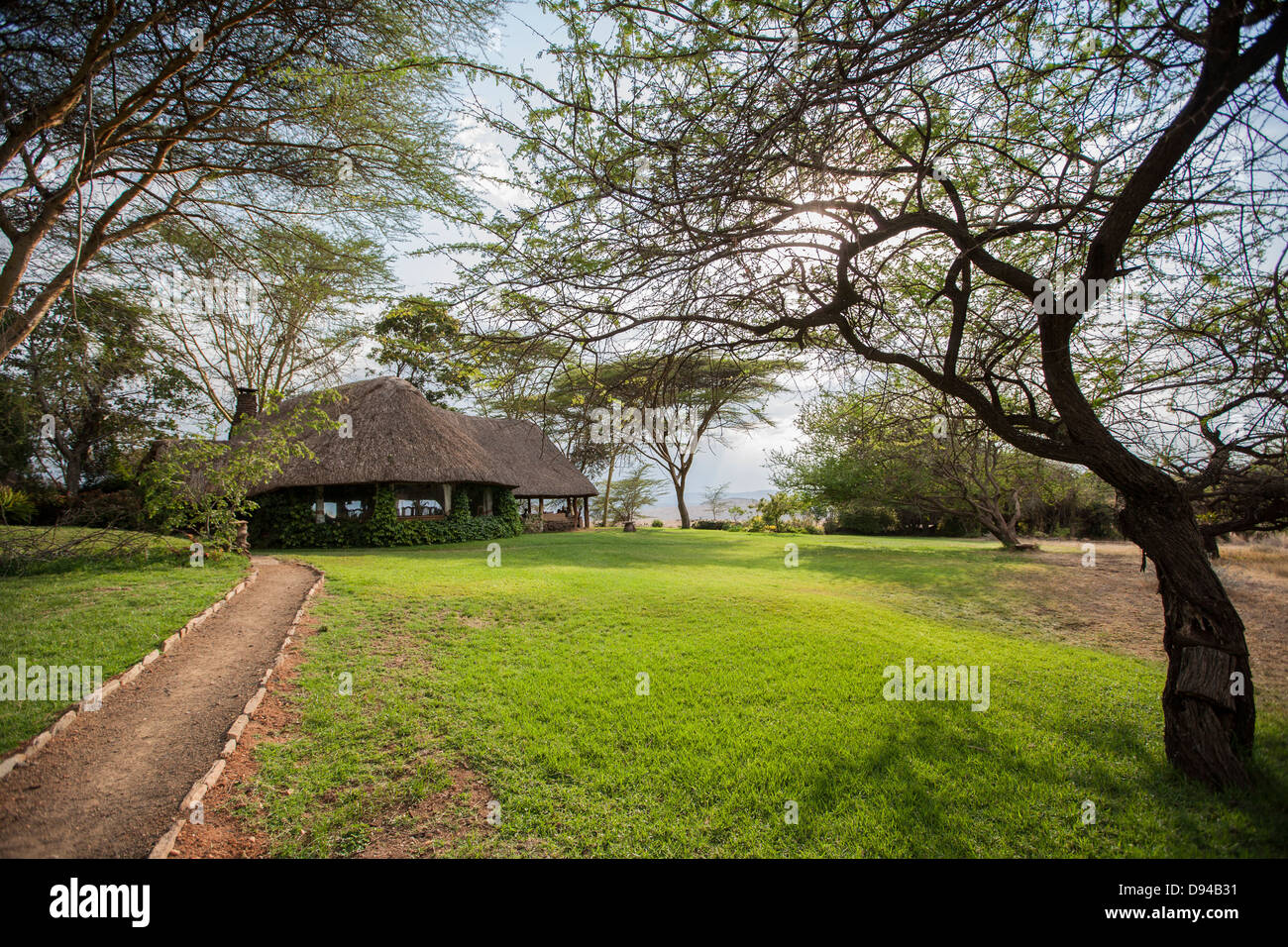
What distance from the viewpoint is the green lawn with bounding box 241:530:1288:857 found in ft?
10.9

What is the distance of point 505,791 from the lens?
375 centimetres

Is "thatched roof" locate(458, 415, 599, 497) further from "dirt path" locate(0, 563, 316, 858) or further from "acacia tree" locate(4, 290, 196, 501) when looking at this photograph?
"dirt path" locate(0, 563, 316, 858)

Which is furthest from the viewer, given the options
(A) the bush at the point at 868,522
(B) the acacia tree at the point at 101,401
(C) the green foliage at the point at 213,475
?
(A) the bush at the point at 868,522

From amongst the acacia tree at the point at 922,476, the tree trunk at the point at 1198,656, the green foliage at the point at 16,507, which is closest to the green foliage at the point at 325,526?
the green foliage at the point at 16,507

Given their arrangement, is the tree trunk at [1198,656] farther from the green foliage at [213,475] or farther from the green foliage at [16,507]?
the green foliage at [16,507]

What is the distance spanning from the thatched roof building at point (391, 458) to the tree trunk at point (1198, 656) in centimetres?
1461

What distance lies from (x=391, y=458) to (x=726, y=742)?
1778 centimetres

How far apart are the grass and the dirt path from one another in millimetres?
332

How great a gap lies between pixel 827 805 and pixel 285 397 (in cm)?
2752

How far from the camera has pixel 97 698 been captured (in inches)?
183

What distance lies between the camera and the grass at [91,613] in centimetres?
514
